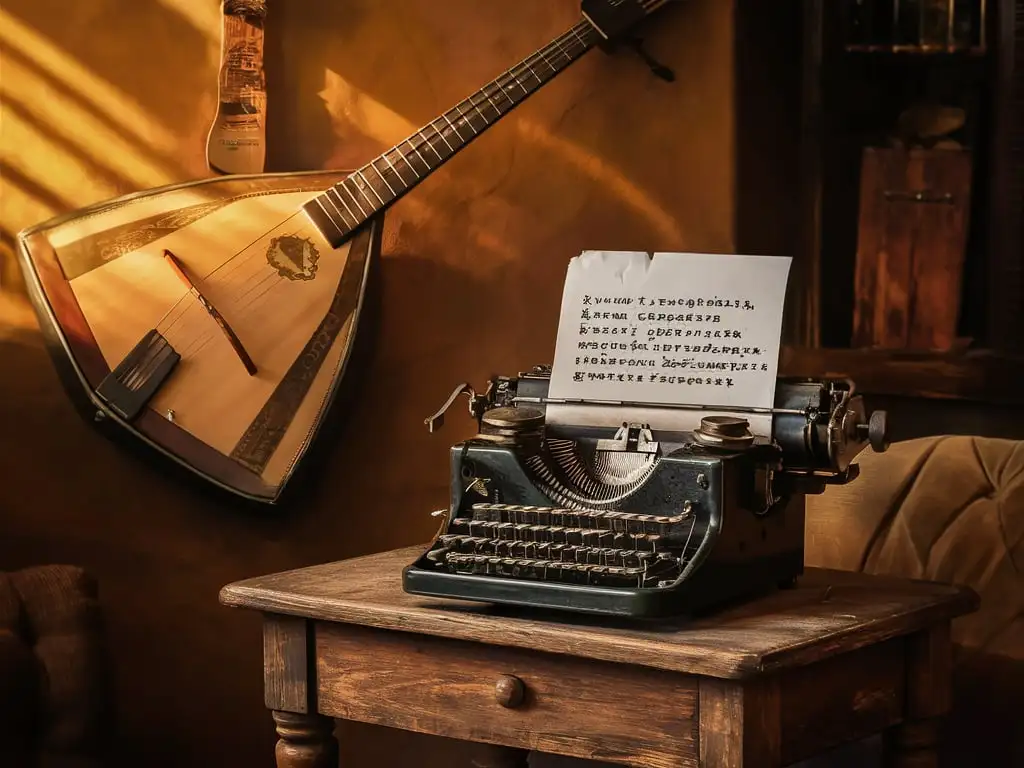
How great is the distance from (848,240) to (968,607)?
3.47 feet

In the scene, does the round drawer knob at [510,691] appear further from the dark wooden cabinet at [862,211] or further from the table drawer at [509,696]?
the dark wooden cabinet at [862,211]

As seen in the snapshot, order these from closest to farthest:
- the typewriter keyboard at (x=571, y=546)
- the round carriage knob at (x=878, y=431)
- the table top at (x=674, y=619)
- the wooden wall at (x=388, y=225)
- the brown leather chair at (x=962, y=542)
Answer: the table top at (x=674, y=619)
the typewriter keyboard at (x=571, y=546)
the round carriage knob at (x=878, y=431)
the brown leather chair at (x=962, y=542)
the wooden wall at (x=388, y=225)

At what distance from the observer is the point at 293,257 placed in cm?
267

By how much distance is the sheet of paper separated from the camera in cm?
184

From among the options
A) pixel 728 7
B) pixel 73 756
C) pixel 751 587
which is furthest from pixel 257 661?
pixel 728 7

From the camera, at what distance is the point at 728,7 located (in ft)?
8.81

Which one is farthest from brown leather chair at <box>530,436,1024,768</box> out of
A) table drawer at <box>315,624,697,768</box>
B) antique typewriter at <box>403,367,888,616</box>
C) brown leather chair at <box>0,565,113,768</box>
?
brown leather chair at <box>0,565,113,768</box>

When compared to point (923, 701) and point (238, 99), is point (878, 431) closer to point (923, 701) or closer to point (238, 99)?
point (923, 701)

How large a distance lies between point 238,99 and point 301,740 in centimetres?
140

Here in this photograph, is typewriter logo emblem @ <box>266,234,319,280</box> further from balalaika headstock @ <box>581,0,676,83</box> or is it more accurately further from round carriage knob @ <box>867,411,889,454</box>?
round carriage knob @ <box>867,411,889,454</box>

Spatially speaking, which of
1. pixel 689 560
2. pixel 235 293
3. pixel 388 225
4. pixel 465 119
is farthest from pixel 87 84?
pixel 689 560

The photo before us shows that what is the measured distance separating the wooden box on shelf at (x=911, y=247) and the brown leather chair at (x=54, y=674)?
1.52m

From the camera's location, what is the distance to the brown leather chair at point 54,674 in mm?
2293

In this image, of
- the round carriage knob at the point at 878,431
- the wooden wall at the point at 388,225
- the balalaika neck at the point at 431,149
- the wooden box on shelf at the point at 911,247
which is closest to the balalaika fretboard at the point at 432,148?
the balalaika neck at the point at 431,149
